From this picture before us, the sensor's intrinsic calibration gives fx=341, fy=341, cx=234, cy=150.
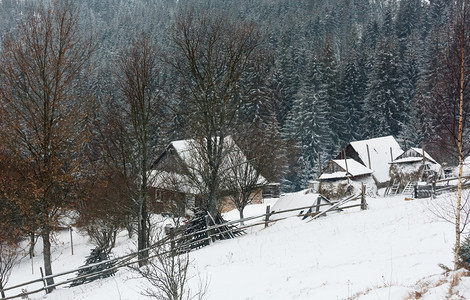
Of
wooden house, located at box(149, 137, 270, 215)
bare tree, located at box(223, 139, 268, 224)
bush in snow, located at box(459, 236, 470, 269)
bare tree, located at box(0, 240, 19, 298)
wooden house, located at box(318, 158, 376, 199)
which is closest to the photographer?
bush in snow, located at box(459, 236, 470, 269)

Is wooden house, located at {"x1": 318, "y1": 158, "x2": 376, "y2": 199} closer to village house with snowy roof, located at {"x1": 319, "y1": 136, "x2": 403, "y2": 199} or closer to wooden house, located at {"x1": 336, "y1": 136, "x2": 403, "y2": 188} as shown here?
village house with snowy roof, located at {"x1": 319, "y1": 136, "x2": 403, "y2": 199}

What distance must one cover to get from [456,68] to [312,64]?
201 feet

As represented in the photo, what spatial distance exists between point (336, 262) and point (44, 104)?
11.4 m

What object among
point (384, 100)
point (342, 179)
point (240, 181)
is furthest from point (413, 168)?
point (240, 181)

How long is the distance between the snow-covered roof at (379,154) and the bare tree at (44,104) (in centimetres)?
3920

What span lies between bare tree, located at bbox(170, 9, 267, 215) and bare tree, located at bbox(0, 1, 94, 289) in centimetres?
514

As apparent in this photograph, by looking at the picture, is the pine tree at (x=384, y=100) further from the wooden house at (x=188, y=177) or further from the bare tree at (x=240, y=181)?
the bare tree at (x=240, y=181)

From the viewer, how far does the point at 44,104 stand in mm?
12508

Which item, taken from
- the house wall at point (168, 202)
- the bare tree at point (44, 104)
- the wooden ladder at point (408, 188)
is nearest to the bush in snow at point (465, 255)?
the bare tree at point (44, 104)

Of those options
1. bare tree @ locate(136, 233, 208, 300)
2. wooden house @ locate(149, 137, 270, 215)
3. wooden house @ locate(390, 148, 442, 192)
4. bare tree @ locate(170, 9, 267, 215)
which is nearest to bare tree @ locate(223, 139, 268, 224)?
wooden house @ locate(149, 137, 270, 215)

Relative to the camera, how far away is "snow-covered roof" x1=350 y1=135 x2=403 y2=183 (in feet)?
144

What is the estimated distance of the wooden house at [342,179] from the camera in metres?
38.2

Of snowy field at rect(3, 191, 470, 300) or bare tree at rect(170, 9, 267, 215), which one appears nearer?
snowy field at rect(3, 191, 470, 300)

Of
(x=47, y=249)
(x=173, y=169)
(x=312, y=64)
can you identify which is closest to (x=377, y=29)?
(x=312, y=64)
